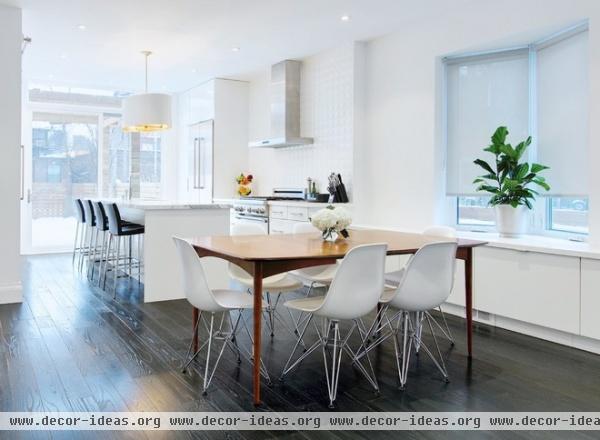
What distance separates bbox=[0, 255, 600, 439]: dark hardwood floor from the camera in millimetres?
2600

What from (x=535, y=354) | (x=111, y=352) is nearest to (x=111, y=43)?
(x=111, y=352)

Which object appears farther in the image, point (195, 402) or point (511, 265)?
point (511, 265)

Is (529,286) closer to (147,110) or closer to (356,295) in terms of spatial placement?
(356,295)

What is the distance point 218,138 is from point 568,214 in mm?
5279

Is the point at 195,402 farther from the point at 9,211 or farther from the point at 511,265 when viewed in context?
the point at 9,211

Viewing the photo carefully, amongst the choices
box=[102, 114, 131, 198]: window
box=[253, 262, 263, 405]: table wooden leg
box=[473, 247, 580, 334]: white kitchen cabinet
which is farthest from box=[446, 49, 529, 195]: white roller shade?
box=[102, 114, 131, 198]: window

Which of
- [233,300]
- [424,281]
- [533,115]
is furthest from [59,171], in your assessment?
[424,281]

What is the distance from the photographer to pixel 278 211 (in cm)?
652

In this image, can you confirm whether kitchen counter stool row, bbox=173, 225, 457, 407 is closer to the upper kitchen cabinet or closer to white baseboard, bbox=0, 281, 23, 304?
white baseboard, bbox=0, 281, 23, 304

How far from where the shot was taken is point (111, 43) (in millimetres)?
6082

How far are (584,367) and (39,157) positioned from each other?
8248 mm

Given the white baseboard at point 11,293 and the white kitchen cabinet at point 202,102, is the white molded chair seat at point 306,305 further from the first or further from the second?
the white kitchen cabinet at point 202,102

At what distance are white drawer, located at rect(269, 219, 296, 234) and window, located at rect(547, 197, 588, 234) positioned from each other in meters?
2.87

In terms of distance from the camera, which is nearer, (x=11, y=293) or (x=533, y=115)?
(x=533, y=115)
